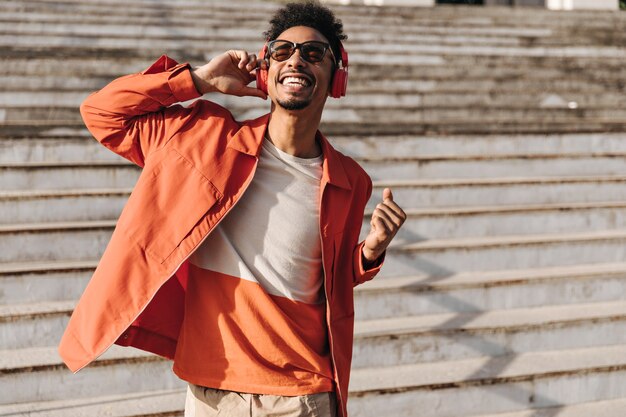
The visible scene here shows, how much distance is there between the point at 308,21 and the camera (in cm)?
224

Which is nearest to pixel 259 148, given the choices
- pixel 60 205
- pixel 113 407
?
pixel 113 407

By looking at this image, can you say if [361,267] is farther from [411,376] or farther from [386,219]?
[411,376]

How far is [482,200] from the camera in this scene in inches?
203

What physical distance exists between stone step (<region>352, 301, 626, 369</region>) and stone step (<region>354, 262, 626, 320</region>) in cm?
5

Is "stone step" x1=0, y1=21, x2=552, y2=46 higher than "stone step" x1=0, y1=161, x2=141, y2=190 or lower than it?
higher

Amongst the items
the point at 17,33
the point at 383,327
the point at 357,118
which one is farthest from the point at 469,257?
the point at 17,33

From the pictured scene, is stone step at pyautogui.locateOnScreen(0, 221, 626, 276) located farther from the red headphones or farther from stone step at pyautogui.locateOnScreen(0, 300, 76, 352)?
the red headphones

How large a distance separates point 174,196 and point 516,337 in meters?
2.62

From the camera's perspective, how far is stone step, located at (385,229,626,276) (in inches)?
176

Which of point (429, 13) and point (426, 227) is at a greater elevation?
point (429, 13)

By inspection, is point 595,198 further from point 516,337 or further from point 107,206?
point 107,206

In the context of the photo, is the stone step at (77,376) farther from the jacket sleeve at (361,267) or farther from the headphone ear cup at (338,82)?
the headphone ear cup at (338,82)

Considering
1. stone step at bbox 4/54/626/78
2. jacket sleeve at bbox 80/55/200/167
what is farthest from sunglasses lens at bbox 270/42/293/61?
stone step at bbox 4/54/626/78

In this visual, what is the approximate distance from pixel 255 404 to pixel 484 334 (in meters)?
2.31
